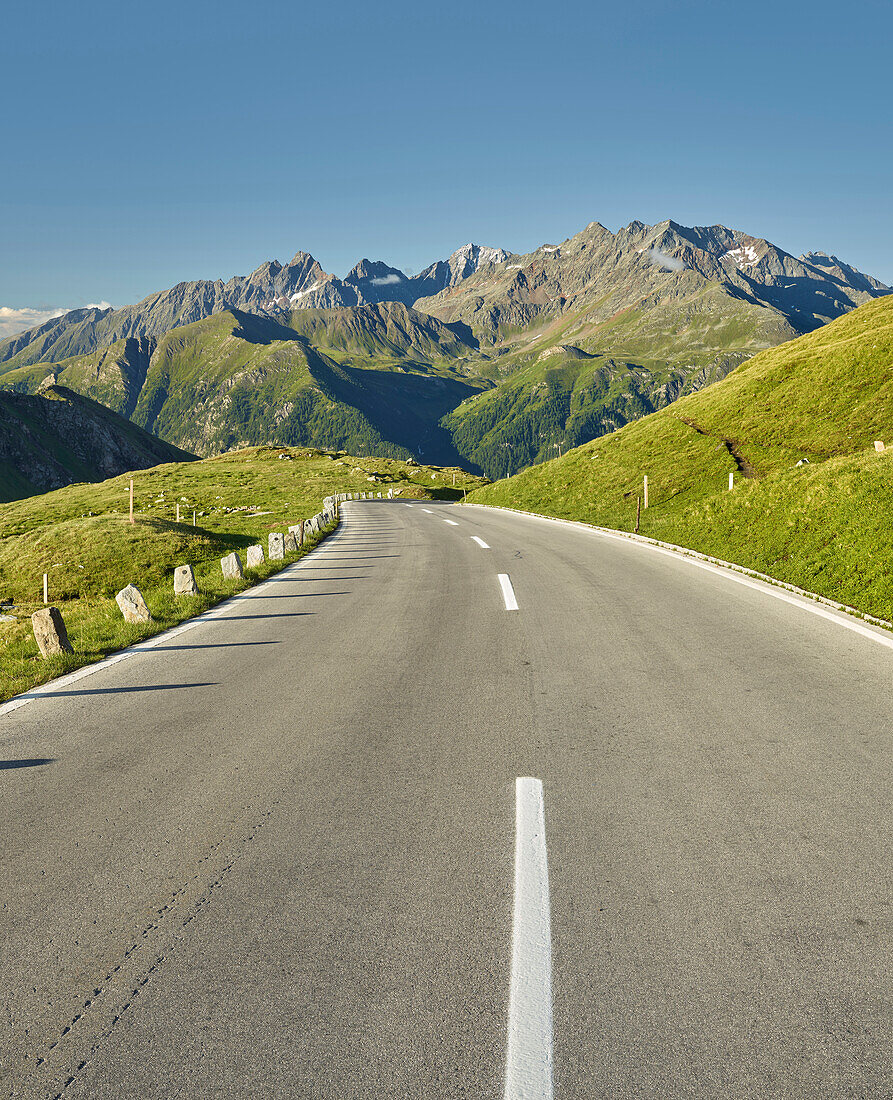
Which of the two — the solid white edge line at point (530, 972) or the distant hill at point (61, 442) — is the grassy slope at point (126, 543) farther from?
the distant hill at point (61, 442)

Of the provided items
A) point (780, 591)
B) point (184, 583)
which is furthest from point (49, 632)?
point (780, 591)

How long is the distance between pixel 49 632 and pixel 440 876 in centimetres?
744

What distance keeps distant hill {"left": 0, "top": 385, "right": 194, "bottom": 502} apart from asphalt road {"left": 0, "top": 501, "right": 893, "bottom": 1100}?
168360 mm

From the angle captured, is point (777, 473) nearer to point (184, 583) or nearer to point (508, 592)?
point (508, 592)

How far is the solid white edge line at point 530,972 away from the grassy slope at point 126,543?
6.50 m

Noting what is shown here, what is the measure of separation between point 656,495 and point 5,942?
33.2 meters

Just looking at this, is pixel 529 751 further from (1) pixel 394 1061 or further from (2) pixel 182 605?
(2) pixel 182 605

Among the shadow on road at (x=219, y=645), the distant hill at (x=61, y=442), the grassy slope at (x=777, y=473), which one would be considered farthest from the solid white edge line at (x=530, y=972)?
the distant hill at (x=61, y=442)

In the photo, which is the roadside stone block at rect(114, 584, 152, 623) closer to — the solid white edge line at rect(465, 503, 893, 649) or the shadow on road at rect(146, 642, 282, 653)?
the shadow on road at rect(146, 642, 282, 653)

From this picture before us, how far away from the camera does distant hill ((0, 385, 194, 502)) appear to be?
156125 millimetres

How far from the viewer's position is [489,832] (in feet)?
13.8

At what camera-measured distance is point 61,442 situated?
17600 centimetres

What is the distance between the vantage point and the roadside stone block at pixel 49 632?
8.71 metres

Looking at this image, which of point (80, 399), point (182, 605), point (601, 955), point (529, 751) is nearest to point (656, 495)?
point (182, 605)
